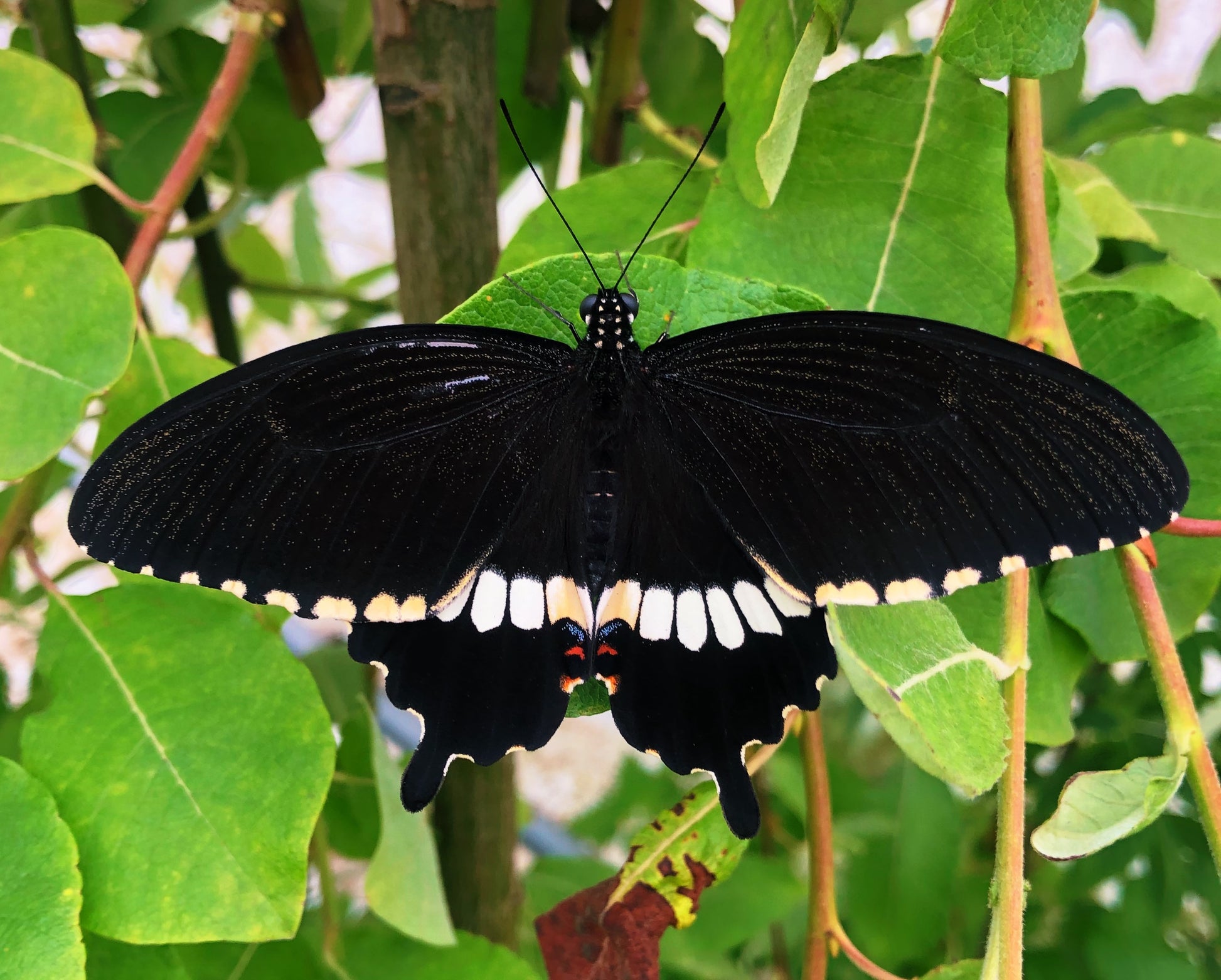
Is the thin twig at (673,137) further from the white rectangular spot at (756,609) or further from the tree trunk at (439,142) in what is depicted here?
the white rectangular spot at (756,609)

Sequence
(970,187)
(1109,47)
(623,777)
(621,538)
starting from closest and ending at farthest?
(970,187)
(621,538)
(623,777)
(1109,47)

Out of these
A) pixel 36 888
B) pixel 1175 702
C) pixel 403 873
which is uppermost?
pixel 1175 702

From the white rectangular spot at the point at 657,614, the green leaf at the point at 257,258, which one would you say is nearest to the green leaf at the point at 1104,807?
the white rectangular spot at the point at 657,614

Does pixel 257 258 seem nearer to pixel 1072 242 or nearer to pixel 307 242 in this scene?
pixel 307 242

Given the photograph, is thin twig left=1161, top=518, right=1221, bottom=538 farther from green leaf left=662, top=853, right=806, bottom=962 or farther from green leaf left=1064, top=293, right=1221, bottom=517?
green leaf left=662, top=853, right=806, bottom=962

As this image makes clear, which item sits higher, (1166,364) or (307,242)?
(1166,364)

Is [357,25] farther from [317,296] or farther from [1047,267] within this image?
[1047,267]

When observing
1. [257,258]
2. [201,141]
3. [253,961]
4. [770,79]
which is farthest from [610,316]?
[257,258]

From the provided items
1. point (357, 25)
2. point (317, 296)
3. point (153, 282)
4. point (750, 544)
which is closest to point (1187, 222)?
point (750, 544)
